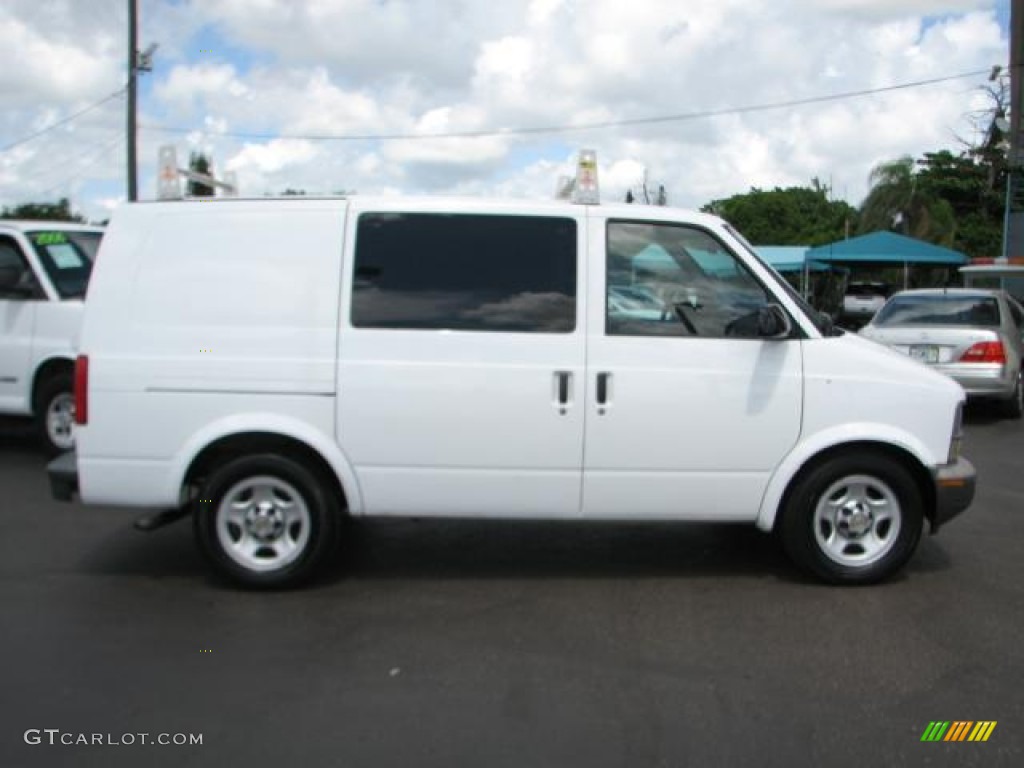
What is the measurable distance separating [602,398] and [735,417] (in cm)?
69

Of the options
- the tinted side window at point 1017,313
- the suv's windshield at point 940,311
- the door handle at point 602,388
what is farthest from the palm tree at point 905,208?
the door handle at point 602,388

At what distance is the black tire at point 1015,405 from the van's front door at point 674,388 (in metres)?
7.38

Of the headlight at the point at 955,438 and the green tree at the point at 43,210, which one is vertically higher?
the green tree at the point at 43,210

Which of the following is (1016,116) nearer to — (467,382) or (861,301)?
(861,301)

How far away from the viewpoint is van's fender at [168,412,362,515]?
475 cm

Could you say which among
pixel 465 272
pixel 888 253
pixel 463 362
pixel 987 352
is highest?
pixel 888 253

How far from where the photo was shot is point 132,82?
67.4 ft

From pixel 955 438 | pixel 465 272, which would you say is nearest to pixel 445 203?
pixel 465 272

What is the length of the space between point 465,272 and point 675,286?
1.09 m

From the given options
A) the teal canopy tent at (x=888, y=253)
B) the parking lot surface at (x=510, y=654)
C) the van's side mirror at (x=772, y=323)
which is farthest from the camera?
the teal canopy tent at (x=888, y=253)

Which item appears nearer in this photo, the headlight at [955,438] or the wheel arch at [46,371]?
the headlight at [955,438]

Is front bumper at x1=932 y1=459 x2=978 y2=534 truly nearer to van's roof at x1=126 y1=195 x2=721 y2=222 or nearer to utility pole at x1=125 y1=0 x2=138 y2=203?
van's roof at x1=126 y1=195 x2=721 y2=222

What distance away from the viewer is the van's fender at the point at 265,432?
15.6ft

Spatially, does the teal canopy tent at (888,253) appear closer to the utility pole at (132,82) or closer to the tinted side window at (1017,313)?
the tinted side window at (1017,313)
